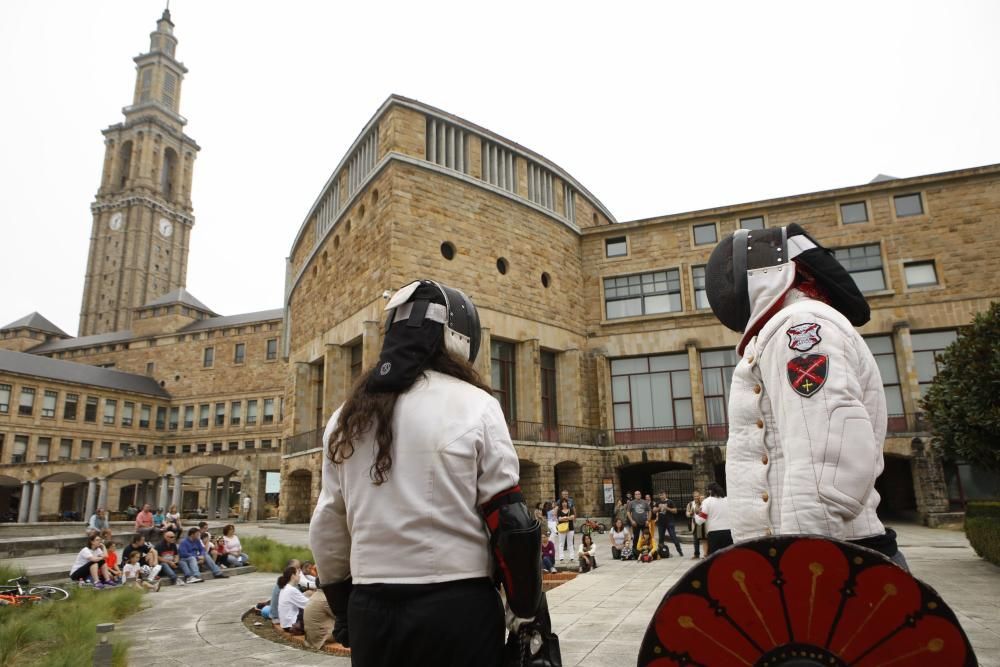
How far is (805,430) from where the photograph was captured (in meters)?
2.09

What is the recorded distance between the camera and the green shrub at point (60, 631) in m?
5.20

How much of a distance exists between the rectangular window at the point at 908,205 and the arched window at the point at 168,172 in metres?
83.8

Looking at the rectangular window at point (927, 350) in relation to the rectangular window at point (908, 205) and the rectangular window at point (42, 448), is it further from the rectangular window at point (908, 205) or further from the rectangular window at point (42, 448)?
the rectangular window at point (42, 448)

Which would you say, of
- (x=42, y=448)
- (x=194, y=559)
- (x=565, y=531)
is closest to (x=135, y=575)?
(x=194, y=559)

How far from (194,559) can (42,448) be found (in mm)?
41720

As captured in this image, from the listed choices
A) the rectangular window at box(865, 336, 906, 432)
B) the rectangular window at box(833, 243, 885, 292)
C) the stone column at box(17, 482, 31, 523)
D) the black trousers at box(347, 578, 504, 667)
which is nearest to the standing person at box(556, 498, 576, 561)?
the black trousers at box(347, 578, 504, 667)

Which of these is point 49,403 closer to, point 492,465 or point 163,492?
point 163,492

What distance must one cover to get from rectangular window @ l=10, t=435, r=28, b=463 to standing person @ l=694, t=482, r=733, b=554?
4826 centimetres

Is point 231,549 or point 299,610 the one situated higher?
point 231,549

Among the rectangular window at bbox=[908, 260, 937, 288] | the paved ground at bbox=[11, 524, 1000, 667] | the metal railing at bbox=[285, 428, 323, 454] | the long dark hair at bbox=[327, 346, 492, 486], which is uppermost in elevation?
the rectangular window at bbox=[908, 260, 937, 288]

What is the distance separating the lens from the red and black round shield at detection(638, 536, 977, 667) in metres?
1.59

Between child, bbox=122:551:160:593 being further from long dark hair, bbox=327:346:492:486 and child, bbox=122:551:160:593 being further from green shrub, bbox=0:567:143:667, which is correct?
long dark hair, bbox=327:346:492:486

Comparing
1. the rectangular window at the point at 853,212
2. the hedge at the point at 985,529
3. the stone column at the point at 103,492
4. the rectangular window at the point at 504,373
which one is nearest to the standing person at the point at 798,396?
the hedge at the point at 985,529

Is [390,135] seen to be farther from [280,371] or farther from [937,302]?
[280,371]
